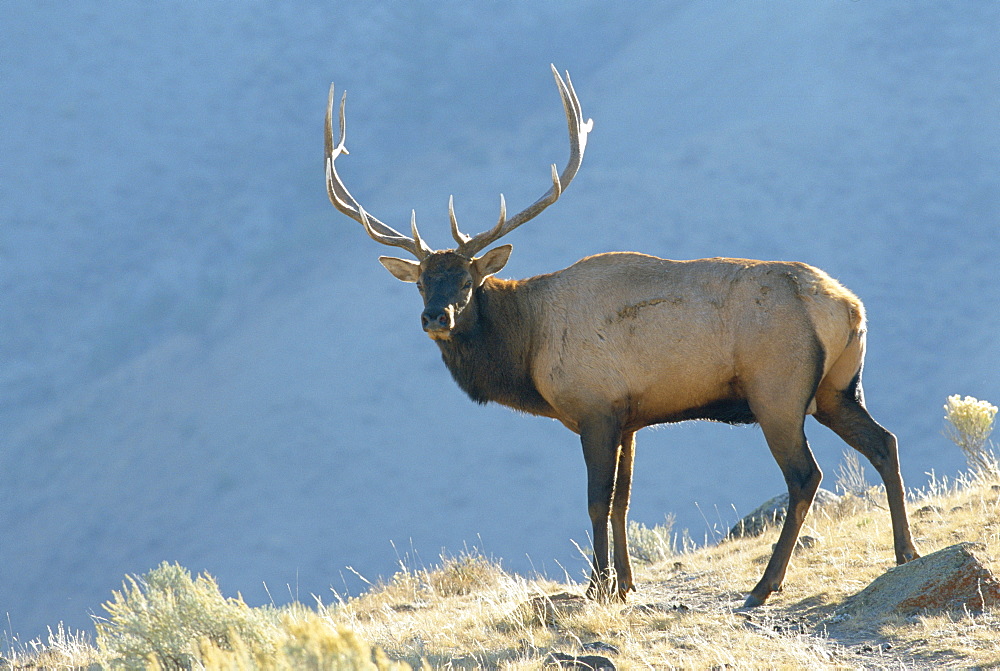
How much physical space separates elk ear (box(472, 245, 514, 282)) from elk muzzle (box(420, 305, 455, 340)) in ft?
1.84

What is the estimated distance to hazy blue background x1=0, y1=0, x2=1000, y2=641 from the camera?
102 feet

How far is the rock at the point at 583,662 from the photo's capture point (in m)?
5.26

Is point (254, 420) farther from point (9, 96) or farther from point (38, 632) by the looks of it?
point (9, 96)

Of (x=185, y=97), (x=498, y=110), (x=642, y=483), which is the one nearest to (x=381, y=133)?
(x=498, y=110)

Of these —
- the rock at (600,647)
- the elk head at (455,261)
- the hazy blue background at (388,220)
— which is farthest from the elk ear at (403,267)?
the hazy blue background at (388,220)

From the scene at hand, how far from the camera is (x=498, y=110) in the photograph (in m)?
39.4

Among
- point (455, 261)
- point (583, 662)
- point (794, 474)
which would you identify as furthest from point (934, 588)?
point (455, 261)

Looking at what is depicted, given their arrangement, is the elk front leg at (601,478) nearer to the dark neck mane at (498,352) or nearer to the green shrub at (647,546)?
the dark neck mane at (498,352)

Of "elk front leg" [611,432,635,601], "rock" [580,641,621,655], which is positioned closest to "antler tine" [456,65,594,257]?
"elk front leg" [611,432,635,601]

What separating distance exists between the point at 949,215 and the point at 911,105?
537 cm

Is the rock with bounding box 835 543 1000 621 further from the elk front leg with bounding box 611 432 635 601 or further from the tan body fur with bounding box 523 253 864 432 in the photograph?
the elk front leg with bounding box 611 432 635 601

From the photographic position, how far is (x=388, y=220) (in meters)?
35.5

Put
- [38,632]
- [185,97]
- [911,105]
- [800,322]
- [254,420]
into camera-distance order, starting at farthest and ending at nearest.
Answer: [185,97], [911,105], [254,420], [38,632], [800,322]

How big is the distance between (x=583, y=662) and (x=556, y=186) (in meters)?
3.82
